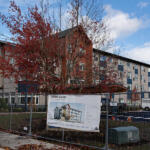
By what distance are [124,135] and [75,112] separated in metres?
2.06

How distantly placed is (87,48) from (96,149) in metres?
7.18

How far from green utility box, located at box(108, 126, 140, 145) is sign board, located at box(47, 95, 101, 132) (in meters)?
0.86

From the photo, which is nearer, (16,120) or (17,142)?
(17,142)

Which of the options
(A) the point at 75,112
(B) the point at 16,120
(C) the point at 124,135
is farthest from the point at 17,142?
(C) the point at 124,135

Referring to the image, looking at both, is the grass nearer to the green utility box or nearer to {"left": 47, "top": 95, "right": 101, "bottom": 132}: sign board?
{"left": 47, "top": 95, "right": 101, "bottom": 132}: sign board

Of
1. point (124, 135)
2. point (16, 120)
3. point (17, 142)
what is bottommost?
point (17, 142)

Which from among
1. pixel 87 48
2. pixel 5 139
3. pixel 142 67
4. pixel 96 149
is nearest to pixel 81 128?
pixel 96 149

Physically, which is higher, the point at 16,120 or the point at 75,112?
the point at 75,112

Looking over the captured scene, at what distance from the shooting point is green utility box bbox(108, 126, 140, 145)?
26.2 ft

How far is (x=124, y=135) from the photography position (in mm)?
8109

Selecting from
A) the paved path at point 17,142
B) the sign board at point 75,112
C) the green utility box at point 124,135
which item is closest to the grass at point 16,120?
the paved path at point 17,142

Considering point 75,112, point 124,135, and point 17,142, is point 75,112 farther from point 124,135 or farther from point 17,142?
point 17,142

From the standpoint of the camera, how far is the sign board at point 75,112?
7746mm

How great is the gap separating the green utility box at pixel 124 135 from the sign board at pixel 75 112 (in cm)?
86
